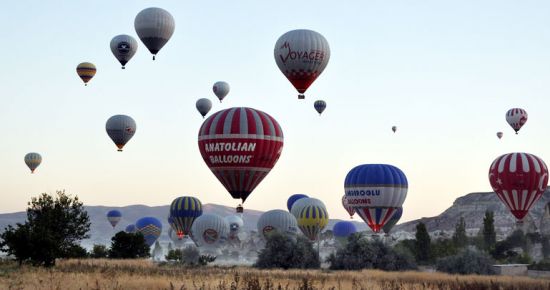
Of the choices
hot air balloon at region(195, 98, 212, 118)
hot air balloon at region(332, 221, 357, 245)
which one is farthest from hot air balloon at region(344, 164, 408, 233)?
hot air balloon at region(332, 221, 357, 245)

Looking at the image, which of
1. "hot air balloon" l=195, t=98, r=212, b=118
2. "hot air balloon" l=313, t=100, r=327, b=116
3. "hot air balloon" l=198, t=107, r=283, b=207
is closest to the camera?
"hot air balloon" l=198, t=107, r=283, b=207

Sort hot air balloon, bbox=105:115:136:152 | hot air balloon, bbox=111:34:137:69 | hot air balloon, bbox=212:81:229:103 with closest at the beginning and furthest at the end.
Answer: hot air balloon, bbox=111:34:137:69, hot air balloon, bbox=105:115:136:152, hot air balloon, bbox=212:81:229:103

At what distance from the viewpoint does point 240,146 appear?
53.6 meters

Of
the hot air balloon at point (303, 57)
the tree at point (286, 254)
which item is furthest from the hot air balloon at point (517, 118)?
the hot air balloon at point (303, 57)

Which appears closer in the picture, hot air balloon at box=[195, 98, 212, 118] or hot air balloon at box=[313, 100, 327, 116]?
hot air balloon at box=[313, 100, 327, 116]

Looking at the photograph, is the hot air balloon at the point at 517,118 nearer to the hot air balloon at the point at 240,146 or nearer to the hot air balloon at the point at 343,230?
the hot air balloon at the point at 240,146

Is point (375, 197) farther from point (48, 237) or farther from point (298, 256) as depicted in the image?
point (48, 237)

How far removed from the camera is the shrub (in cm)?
6444

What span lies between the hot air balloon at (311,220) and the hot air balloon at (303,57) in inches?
2047

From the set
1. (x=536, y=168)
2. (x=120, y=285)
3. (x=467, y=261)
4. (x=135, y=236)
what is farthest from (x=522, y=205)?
(x=120, y=285)

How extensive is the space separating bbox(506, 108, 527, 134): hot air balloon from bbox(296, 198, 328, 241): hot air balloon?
30.9m

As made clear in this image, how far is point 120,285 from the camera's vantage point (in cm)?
2314

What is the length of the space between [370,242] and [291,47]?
69.7ft

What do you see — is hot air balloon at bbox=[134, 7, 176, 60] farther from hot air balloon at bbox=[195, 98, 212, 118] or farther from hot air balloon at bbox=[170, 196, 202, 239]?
hot air balloon at bbox=[170, 196, 202, 239]
